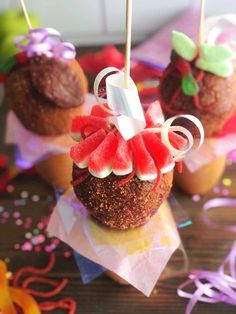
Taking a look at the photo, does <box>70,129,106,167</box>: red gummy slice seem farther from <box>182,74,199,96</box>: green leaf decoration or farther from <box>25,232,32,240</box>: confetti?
<box>25,232,32,240</box>: confetti

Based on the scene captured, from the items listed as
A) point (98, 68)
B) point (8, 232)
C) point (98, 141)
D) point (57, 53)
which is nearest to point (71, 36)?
point (98, 68)

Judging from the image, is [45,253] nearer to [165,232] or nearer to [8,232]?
[8,232]

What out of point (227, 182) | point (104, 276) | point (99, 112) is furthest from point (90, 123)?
point (227, 182)

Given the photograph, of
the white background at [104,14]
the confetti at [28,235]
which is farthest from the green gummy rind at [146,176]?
the white background at [104,14]

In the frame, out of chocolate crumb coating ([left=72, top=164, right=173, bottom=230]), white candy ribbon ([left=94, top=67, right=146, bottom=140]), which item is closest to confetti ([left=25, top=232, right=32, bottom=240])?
chocolate crumb coating ([left=72, top=164, right=173, bottom=230])

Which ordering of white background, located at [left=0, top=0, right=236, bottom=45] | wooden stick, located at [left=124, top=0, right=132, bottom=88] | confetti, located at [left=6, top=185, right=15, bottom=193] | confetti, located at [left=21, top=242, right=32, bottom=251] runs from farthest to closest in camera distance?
1. white background, located at [left=0, top=0, right=236, bottom=45]
2. confetti, located at [left=6, top=185, right=15, bottom=193]
3. confetti, located at [left=21, top=242, right=32, bottom=251]
4. wooden stick, located at [left=124, top=0, right=132, bottom=88]

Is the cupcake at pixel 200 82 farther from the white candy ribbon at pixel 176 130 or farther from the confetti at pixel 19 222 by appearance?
the confetti at pixel 19 222
